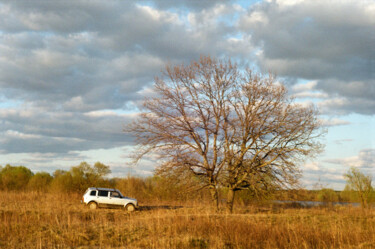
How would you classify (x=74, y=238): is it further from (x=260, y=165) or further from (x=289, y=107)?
(x=289, y=107)

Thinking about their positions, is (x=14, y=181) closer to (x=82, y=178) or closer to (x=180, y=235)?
(x=82, y=178)

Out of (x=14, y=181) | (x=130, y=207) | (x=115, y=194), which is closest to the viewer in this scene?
(x=130, y=207)

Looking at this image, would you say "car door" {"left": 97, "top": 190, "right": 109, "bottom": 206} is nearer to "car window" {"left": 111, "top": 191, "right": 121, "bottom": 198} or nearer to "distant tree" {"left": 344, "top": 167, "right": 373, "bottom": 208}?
"car window" {"left": 111, "top": 191, "right": 121, "bottom": 198}

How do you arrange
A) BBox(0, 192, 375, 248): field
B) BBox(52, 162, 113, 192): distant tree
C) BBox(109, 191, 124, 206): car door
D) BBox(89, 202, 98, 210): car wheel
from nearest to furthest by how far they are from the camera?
BBox(0, 192, 375, 248): field → BBox(89, 202, 98, 210): car wheel → BBox(109, 191, 124, 206): car door → BBox(52, 162, 113, 192): distant tree

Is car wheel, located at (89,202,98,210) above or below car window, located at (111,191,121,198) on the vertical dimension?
below

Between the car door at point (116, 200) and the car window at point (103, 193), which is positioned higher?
the car window at point (103, 193)

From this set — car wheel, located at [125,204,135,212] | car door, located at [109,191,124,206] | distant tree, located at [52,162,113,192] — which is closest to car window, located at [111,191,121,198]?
car door, located at [109,191,124,206]

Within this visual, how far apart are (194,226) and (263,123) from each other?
1174 cm

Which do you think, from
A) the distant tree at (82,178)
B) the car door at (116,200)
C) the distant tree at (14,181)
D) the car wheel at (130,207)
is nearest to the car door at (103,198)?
the car door at (116,200)

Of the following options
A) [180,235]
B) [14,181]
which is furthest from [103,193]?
[14,181]

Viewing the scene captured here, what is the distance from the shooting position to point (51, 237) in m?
14.2

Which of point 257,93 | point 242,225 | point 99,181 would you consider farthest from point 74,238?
point 99,181

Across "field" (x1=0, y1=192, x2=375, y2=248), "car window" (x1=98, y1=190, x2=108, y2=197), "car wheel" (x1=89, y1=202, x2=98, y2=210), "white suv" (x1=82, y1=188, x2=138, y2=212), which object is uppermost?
"car window" (x1=98, y1=190, x2=108, y2=197)

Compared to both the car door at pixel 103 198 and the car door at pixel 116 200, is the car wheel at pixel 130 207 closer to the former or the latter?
the car door at pixel 116 200
